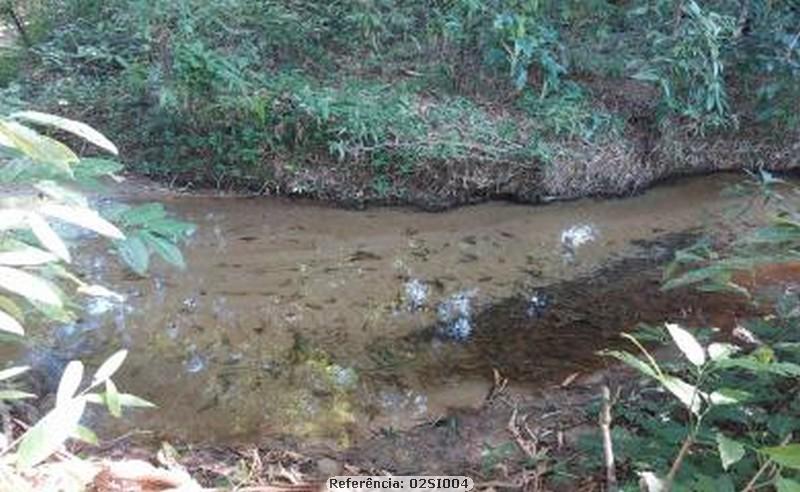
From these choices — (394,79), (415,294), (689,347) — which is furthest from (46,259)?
(394,79)

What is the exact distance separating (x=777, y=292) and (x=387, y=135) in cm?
270

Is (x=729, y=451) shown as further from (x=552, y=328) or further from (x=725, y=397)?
(x=552, y=328)

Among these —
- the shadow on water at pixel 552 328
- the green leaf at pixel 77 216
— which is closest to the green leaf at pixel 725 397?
the green leaf at pixel 77 216

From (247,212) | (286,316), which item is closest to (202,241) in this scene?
(247,212)

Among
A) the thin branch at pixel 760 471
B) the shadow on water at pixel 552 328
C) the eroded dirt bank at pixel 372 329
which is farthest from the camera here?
the shadow on water at pixel 552 328

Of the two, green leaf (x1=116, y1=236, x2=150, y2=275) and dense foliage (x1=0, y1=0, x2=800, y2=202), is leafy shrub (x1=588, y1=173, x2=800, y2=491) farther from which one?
dense foliage (x1=0, y1=0, x2=800, y2=202)

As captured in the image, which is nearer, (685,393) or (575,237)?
(685,393)

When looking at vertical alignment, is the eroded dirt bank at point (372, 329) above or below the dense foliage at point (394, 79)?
below

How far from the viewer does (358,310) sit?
4285 mm

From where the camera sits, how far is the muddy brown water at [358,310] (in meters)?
3.53

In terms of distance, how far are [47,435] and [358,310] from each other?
3048mm

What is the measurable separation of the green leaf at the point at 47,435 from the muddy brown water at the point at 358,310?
201 centimetres

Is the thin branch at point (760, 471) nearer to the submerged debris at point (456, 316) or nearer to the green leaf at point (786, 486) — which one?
the green leaf at point (786, 486)

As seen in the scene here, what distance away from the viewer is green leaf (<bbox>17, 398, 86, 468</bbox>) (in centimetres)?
123
